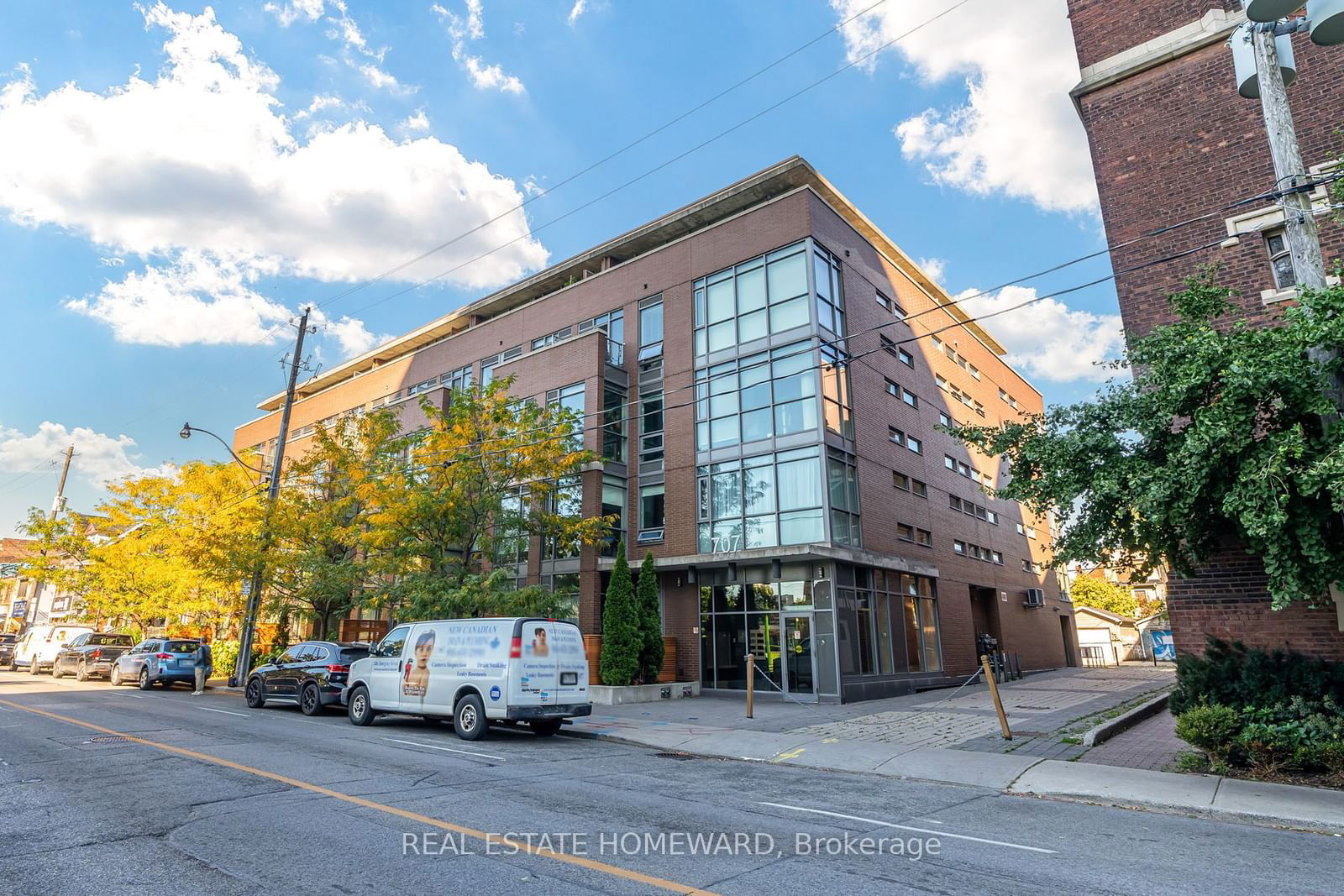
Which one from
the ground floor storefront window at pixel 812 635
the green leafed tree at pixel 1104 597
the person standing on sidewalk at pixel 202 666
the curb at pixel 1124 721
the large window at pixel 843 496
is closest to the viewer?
the curb at pixel 1124 721

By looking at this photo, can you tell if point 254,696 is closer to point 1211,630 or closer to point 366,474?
point 366,474

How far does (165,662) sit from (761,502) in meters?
19.8

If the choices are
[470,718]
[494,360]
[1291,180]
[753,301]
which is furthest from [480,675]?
[494,360]

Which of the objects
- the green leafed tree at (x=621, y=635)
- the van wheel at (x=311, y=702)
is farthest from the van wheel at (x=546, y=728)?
the green leafed tree at (x=621, y=635)

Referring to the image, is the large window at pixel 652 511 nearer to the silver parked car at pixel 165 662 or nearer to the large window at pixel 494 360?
the large window at pixel 494 360

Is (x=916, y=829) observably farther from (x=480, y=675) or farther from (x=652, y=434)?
(x=652, y=434)

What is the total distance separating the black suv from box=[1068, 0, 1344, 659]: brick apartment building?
625 inches

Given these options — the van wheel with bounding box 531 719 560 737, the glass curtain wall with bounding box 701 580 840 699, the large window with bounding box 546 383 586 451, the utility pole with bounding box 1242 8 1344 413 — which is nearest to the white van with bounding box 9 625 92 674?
the large window with bounding box 546 383 586 451

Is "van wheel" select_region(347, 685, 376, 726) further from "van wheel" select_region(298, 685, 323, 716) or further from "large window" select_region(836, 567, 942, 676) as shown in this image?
"large window" select_region(836, 567, 942, 676)

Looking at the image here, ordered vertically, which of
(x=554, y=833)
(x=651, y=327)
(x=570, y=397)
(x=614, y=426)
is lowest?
(x=554, y=833)

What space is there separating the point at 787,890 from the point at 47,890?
4776 mm

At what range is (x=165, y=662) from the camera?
79.0 ft

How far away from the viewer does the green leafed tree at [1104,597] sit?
196ft

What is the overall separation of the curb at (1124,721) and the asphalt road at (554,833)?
388 cm
